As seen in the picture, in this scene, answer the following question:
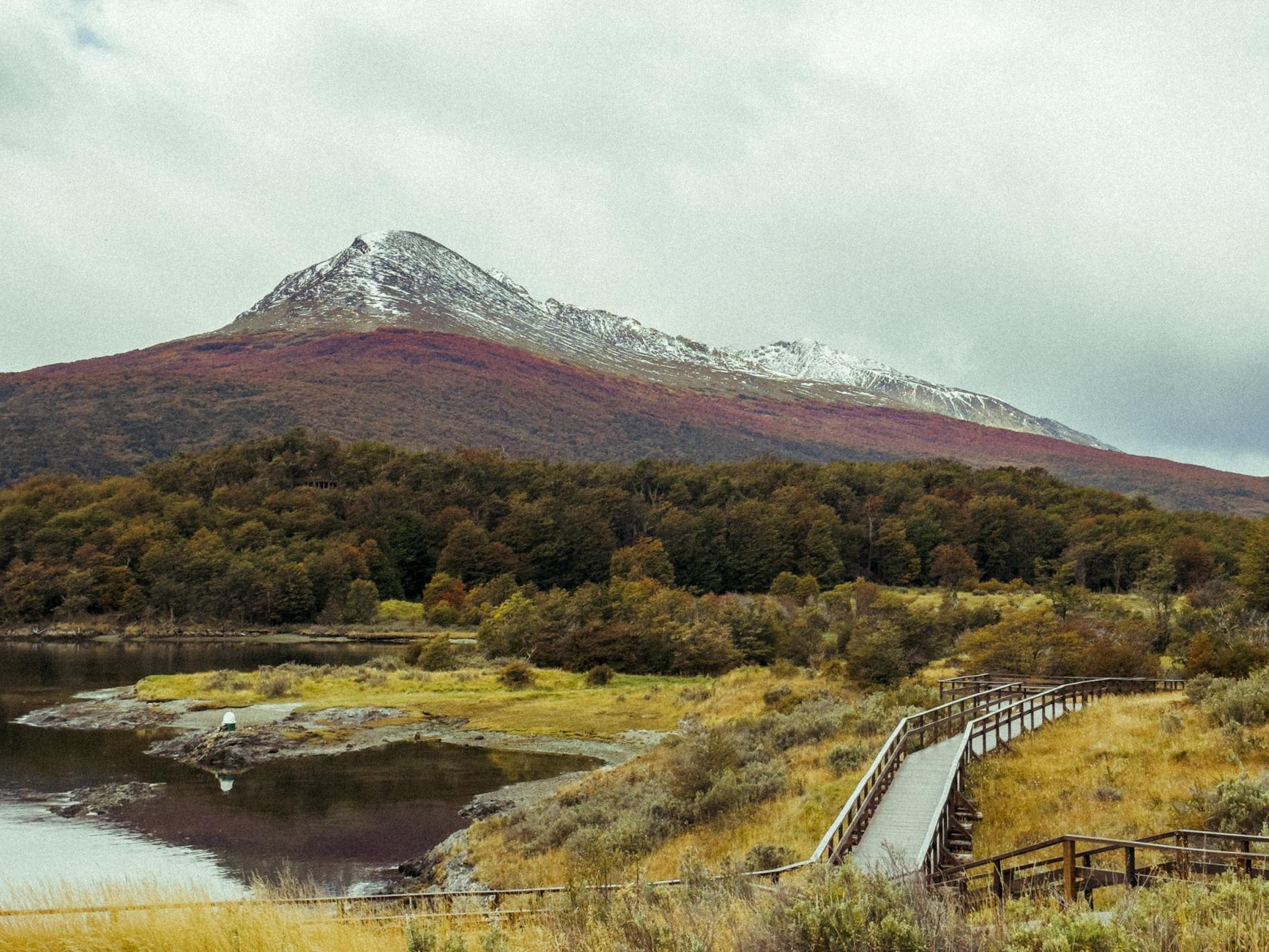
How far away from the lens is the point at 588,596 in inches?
2233

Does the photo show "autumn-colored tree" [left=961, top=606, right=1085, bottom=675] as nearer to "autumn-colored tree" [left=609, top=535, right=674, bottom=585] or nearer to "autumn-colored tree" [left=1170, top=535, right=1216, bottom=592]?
"autumn-colored tree" [left=1170, top=535, right=1216, bottom=592]

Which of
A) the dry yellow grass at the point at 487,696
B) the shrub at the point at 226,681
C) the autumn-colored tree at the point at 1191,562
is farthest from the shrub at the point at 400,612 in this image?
the autumn-colored tree at the point at 1191,562

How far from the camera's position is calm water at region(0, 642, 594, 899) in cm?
1888

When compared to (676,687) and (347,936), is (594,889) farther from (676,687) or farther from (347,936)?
(676,687)

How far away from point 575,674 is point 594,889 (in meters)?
41.0

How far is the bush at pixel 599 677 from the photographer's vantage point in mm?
47594

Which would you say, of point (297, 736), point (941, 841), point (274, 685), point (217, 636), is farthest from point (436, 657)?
point (941, 841)

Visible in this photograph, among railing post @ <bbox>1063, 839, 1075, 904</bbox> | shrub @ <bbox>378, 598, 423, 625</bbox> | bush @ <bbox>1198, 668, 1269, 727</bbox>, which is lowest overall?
shrub @ <bbox>378, 598, 423, 625</bbox>

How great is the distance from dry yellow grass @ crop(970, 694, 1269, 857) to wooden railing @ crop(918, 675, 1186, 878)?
356mm

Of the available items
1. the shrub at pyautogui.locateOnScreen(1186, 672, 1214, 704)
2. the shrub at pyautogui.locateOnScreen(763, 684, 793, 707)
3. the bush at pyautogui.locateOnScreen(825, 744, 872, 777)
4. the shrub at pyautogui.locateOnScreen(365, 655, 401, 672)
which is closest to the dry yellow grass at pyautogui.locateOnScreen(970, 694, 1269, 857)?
the shrub at pyautogui.locateOnScreen(1186, 672, 1214, 704)

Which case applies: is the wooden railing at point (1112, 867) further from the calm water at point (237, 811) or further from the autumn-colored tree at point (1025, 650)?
the autumn-colored tree at point (1025, 650)

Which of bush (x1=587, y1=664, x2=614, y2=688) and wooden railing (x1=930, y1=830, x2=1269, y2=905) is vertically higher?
wooden railing (x1=930, y1=830, x2=1269, y2=905)

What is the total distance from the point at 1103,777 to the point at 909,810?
14.2 ft

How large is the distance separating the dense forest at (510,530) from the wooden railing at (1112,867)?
66873 millimetres
